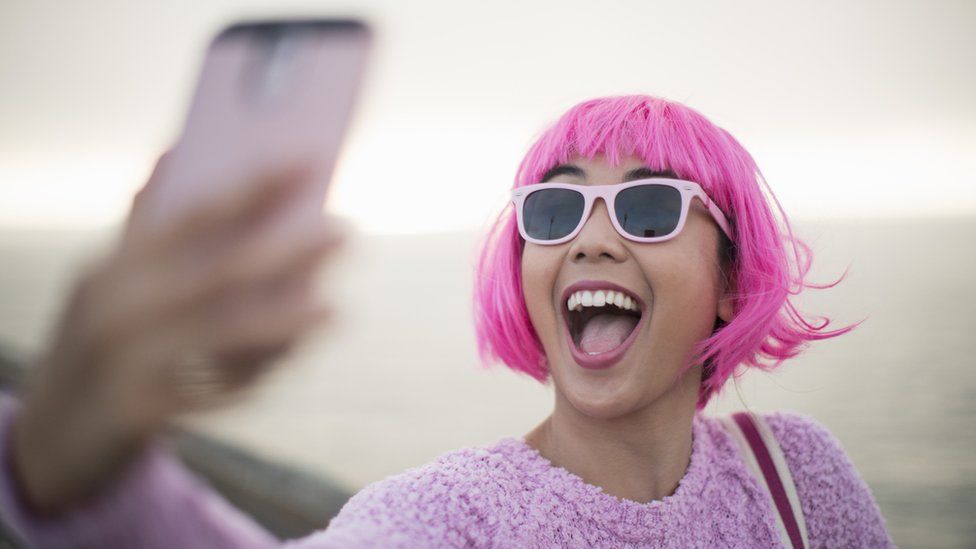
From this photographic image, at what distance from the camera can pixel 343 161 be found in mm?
568

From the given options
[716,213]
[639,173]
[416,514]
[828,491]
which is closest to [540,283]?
[639,173]

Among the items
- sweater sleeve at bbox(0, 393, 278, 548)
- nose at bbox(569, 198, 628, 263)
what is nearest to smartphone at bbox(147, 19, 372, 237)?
sweater sleeve at bbox(0, 393, 278, 548)

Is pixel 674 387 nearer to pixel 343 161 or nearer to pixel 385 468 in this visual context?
pixel 343 161

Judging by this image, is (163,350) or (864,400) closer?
(163,350)

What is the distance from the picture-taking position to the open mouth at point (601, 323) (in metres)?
1.72

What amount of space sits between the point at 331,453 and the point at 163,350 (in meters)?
17.9

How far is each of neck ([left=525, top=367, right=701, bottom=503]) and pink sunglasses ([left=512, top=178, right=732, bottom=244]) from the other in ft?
1.55

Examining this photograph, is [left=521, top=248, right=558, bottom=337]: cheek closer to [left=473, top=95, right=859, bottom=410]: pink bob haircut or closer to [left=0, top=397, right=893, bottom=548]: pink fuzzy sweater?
[left=473, top=95, right=859, bottom=410]: pink bob haircut

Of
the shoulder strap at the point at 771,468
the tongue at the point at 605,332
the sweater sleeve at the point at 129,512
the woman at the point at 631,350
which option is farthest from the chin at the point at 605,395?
the sweater sleeve at the point at 129,512

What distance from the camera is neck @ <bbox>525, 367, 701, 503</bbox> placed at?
1.70 meters

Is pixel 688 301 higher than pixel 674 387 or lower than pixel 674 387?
higher

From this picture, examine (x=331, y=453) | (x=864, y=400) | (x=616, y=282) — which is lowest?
(x=331, y=453)

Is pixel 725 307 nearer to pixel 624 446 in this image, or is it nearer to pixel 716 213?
pixel 716 213

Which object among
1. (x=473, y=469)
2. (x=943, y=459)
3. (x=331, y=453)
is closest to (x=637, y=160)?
(x=473, y=469)
